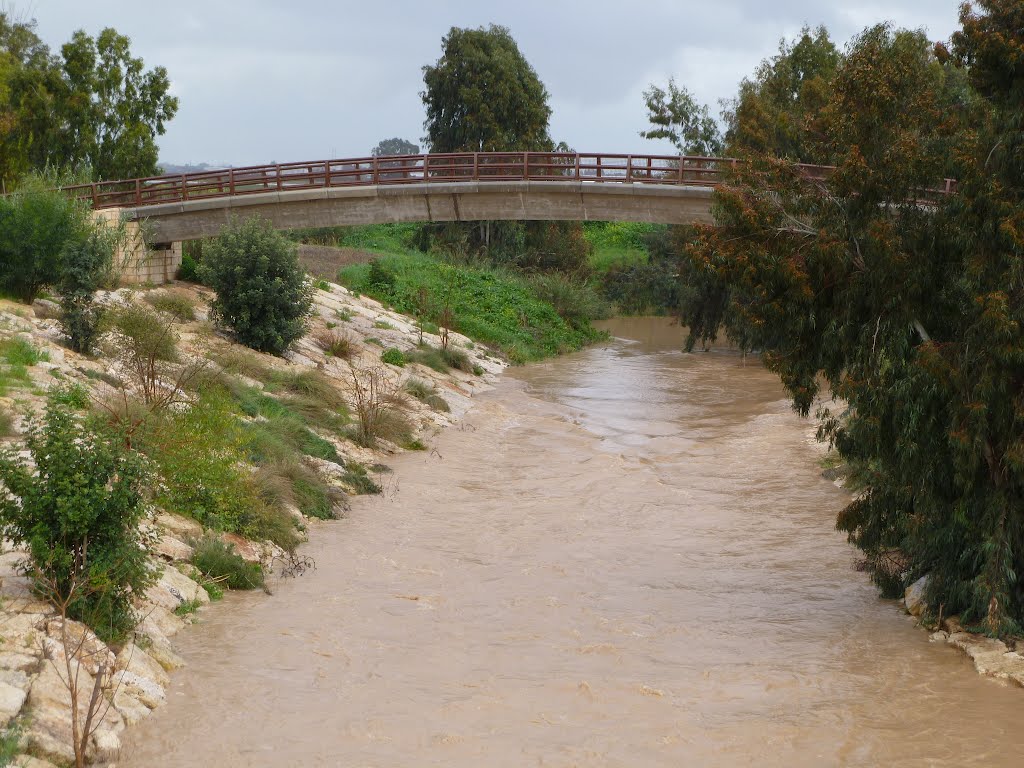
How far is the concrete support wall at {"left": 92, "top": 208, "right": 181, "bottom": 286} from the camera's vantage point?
2878 centimetres

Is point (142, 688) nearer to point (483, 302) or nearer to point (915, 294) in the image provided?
point (915, 294)

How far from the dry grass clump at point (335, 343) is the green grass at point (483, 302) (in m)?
8.18

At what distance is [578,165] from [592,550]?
18134 mm

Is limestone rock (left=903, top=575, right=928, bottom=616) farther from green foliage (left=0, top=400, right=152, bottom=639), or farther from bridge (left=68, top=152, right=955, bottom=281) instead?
bridge (left=68, top=152, right=955, bottom=281)

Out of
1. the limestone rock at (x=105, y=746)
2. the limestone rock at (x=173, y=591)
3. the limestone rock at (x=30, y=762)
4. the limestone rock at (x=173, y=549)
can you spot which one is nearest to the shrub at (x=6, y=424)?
the limestone rock at (x=173, y=549)

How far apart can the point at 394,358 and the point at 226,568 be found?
1691cm

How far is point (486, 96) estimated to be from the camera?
5459 centimetres

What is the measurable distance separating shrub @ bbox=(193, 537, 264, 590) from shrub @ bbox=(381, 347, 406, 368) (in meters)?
16.5

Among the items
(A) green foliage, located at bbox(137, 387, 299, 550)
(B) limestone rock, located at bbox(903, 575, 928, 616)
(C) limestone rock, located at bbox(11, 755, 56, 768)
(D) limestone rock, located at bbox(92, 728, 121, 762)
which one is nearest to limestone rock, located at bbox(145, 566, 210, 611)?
(A) green foliage, located at bbox(137, 387, 299, 550)

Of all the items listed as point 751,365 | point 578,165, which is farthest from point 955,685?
point 751,365

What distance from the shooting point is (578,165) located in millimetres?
31625

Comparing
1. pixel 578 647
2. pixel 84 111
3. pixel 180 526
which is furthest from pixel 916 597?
pixel 84 111

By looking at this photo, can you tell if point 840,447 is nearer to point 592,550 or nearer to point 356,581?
point 592,550

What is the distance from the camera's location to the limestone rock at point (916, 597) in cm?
1273
